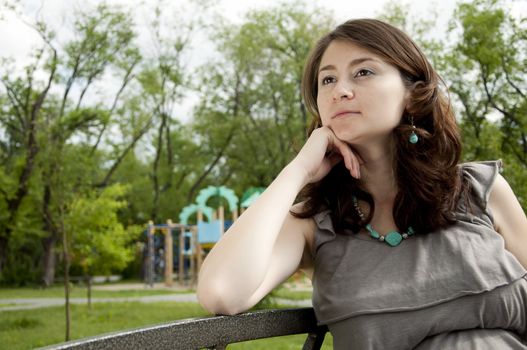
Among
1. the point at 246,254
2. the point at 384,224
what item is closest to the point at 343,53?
the point at 384,224

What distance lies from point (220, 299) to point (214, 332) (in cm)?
12

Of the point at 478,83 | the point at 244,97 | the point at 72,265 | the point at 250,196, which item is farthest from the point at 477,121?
the point at 72,265

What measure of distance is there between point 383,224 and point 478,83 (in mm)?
16660

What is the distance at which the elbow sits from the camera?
1.33m

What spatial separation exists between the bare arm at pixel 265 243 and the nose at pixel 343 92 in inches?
5.2

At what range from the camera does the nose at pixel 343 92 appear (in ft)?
5.16

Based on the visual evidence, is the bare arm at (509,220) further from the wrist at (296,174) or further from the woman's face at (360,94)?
the wrist at (296,174)

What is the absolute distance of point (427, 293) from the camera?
145 cm

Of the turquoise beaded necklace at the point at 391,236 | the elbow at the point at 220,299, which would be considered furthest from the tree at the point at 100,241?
the elbow at the point at 220,299

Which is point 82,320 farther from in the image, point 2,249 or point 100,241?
point 2,249

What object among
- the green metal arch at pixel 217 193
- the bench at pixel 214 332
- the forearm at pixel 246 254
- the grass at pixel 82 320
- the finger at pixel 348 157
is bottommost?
the grass at pixel 82 320

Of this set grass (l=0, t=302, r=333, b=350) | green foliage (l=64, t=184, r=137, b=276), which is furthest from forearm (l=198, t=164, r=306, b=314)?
green foliage (l=64, t=184, r=137, b=276)

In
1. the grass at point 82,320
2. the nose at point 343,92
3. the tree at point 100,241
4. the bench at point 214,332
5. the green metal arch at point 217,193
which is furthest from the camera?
the green metal arch at point 217,193

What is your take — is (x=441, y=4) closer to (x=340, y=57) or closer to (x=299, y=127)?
(x=299, y=127)
